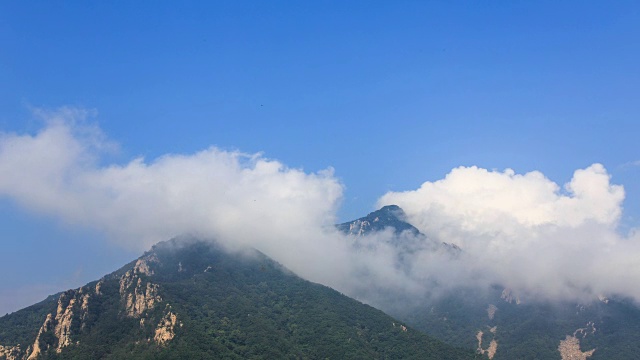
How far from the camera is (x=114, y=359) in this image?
19975 centimetres

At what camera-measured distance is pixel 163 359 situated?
7835 inches

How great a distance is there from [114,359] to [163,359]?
17.7 m
